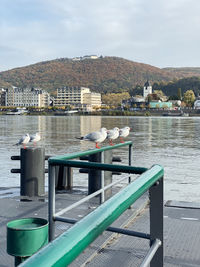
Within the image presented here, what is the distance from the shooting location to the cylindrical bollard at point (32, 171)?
6734mm

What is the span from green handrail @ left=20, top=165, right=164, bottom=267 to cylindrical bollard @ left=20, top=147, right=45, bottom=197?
17.9 feet

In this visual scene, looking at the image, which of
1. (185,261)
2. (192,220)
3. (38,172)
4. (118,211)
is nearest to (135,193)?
(118,211)

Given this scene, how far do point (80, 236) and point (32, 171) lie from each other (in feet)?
19.3

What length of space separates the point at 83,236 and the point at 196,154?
60.8 ft

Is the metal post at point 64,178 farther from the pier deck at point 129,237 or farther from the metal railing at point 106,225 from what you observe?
the metal railing at point 106,225

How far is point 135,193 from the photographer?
59.2 inches

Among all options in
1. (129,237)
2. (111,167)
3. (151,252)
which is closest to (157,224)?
(151,252)

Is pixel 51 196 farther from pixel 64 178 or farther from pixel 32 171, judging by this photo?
pixel 64 178

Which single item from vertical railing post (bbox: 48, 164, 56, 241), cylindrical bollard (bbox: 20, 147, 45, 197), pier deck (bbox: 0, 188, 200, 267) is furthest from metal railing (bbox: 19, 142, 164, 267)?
cylindrical bollard (bbox: 20, 147, 45, 197)

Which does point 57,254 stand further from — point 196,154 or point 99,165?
point 196,154

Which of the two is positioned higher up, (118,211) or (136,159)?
(118,211)

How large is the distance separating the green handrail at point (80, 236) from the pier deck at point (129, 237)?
2571mm

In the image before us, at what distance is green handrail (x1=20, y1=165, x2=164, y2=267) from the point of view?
2.87 ft

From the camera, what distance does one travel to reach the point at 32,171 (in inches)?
265
